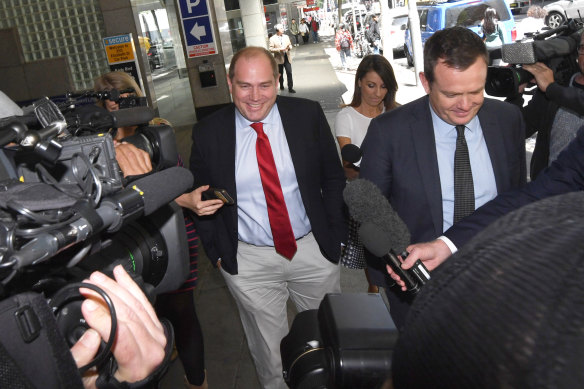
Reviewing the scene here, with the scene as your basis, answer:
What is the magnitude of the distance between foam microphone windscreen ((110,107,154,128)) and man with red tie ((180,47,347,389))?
3.26ft

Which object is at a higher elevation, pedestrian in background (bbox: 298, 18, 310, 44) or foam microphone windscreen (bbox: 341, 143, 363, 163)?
pedestrian in background (bbox: 298, 18, 310, 44)

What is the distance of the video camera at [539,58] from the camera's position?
3.09 m

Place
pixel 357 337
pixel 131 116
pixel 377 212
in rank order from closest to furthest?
1. pixel 357 337
2. pixel 377 212
3. pixel 131 116

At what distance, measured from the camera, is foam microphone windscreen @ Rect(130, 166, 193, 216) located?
1.22m

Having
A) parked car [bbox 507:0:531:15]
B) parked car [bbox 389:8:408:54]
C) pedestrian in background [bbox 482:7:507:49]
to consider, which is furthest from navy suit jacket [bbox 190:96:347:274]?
parked car [bbox 507:0:531:15]

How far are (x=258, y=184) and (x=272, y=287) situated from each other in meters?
0.62

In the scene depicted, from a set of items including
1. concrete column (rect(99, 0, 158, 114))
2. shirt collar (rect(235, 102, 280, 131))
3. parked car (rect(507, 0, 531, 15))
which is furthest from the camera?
parked car (rect(507, 0, 531, 15))

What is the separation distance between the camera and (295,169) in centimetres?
289

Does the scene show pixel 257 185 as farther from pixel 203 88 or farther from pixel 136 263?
pixel 203 88

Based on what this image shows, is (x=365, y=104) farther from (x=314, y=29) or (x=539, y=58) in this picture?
(x=314, y=29)

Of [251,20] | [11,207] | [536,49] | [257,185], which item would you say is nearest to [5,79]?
[257,185]

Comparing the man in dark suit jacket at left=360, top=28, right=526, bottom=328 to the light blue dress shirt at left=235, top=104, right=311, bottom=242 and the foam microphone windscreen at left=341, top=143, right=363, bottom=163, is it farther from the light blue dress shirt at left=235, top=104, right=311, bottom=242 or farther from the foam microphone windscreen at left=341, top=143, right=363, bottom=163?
the light blue dress shirt at left=235, top=104, right=311, bottom=242

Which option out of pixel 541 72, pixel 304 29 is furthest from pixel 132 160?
pixel 304 29

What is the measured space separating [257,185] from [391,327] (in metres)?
1.68
